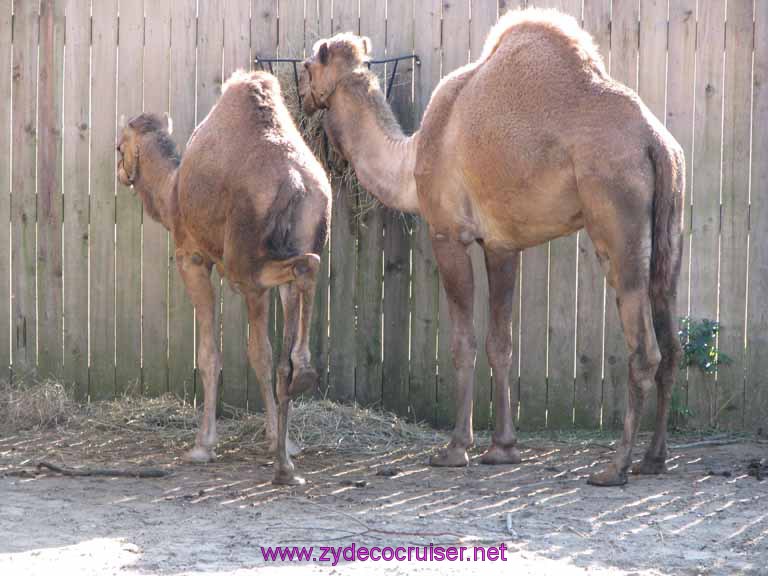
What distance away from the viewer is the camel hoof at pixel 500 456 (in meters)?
6.43

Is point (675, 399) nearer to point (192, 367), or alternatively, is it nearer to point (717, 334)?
point (717, 334)

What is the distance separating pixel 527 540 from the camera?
14.9 feet

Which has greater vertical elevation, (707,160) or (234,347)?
(707,160)

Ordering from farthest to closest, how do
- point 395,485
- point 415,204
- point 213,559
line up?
point 415,204 → point 395,485 → point 213,559

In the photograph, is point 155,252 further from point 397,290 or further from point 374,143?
point 374,143

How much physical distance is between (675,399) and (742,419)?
1.44 feet

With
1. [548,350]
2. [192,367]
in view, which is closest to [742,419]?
[548,350]

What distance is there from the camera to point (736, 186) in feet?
23.6

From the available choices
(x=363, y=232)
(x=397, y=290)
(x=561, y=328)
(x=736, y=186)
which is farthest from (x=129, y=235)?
(x=736, y=186)

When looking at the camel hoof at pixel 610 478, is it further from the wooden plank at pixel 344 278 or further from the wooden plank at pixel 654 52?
the wooden plank at pixel 344 278

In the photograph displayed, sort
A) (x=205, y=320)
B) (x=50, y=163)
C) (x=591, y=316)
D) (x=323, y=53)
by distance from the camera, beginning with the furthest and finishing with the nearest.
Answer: (x=50, y=163) < (x=591, y=316) < (x=323, y=53) < (x=205, y=320)

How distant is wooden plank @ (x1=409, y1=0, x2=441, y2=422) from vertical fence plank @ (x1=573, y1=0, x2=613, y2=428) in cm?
97

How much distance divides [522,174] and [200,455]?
2425 millimetres

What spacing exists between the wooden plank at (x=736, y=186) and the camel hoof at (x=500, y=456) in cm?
166
